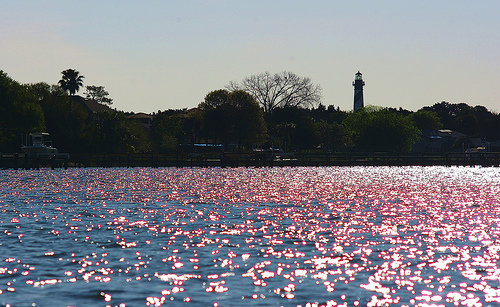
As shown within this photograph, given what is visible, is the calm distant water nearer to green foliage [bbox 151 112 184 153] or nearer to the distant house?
green foliage [bbox 151 112 184 153]

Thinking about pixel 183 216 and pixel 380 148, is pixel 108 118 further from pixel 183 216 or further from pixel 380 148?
pixel 183 216

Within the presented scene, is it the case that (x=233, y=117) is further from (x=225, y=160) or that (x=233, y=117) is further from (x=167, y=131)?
(x=167, y=131)

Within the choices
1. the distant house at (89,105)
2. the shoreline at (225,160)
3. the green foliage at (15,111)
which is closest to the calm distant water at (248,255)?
Result: the green foliage at (15,111)

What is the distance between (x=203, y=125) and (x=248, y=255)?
127 metres

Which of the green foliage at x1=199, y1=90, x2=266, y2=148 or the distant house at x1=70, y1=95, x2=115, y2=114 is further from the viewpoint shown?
the distant house at x1=70, y1=95, x2=115, y2=114

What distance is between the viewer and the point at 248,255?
81.5ft

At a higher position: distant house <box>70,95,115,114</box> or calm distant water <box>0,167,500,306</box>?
distant house <box>70,95,115,114</box>

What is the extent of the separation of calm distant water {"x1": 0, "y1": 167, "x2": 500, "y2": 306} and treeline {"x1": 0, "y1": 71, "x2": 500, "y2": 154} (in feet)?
232

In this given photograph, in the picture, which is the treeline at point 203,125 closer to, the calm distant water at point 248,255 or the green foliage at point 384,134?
the green foliage at point 384,134

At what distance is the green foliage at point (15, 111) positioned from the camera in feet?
361

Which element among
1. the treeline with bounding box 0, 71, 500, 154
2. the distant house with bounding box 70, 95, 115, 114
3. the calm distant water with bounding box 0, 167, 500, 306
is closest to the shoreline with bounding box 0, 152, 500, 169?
the treeline with bounding box 0, 71, 500, 154

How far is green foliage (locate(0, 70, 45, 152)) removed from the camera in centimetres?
10994

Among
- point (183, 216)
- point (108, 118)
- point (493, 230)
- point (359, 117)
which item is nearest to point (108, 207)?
point (183, 216)

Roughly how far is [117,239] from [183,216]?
1122 centimetres
